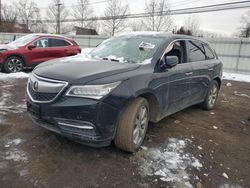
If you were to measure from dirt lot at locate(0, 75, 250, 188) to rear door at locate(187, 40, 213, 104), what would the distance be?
828mm

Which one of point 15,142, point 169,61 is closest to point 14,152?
point 15,142

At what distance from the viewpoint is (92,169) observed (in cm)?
284

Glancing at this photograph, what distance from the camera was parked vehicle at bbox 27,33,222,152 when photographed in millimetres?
2725

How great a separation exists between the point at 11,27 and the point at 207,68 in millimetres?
47119

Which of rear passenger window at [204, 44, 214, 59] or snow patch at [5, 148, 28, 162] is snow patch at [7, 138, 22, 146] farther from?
rear passenger window at [204, 44, 214, 59]

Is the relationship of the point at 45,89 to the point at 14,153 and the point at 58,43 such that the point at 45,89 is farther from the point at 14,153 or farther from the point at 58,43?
the point at 58,43

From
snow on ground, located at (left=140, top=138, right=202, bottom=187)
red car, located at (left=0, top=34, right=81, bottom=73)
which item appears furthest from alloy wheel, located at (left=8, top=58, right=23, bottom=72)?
snow on ground, located at (left=140, top=138, right=202, bottom=187)

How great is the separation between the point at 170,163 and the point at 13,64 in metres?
7.80

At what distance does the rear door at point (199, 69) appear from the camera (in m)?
4.69

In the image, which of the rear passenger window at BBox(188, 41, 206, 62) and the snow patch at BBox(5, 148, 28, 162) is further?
the rear passenger window at BBox(188, 41, 206, 62)

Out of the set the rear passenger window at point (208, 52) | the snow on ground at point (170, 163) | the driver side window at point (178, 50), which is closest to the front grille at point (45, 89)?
the snow on ground at point (170, 163)

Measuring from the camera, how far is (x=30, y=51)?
29.8 feet

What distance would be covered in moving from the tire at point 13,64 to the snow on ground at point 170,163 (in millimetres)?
7325

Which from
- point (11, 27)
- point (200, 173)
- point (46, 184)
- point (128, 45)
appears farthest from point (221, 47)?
point (11, 27)
